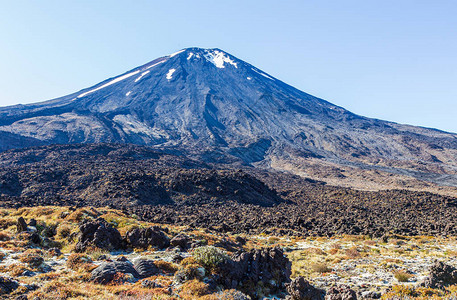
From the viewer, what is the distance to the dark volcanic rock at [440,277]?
955 cm

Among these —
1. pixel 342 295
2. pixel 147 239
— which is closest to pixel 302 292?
pixel 342 295

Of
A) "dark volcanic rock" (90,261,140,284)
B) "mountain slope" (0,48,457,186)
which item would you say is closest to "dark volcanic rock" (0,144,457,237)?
"dark volcanic rock" (90,261,140,284)

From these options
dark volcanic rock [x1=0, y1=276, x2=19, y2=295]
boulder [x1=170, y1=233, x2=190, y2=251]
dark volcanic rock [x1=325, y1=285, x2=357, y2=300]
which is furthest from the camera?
boulder [x1=170, y1=233, x2=190, y2=251]

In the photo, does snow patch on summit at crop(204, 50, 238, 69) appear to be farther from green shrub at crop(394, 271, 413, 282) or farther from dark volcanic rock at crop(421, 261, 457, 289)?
dark volcanic rock at crop(421, 261, 457, 289)

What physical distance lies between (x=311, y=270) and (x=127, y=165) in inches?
1722

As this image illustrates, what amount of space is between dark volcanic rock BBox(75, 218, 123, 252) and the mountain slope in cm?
6827

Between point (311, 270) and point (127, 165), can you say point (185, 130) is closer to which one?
point (127, 165)

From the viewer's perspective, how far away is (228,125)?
403 feet

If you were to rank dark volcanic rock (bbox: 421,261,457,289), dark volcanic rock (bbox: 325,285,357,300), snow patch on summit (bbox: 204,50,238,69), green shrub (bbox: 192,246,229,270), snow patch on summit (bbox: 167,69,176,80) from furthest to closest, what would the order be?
snow patch on summit (bbox: 204,50,238,69) < snow patch on summit (bbox: 167,69,176,80) < green shrub (bbox: 192,246,229,270) < dark volcanic rock (bbox: 421,261,457,289) < dark volcanic rock (bbox: 325,285,357,300)

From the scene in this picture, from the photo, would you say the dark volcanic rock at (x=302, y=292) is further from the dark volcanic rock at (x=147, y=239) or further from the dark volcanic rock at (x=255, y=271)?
the dark volcanic rock at (x=147, y=239)

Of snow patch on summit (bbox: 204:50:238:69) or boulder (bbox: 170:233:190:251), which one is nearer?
boulder (bbox: 170:233:190:251)

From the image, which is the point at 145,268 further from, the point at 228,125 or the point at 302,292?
the point at 228,125

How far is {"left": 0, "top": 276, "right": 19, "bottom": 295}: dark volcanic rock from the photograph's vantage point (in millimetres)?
7505

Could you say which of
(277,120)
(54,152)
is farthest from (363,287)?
(277,120)
